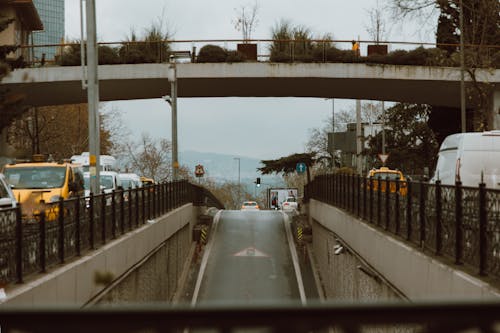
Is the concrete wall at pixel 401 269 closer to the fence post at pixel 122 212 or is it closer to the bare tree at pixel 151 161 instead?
the fence post at pixel 122 212

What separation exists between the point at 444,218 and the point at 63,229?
18.3ft

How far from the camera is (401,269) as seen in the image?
12.7 m

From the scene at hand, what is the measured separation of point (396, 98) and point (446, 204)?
4115 centimetres

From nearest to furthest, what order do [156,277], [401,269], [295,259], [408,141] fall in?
[401,269]
[156,277]
[295,259]
[408,141]

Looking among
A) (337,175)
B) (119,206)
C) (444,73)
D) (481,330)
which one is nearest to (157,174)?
(444,73)

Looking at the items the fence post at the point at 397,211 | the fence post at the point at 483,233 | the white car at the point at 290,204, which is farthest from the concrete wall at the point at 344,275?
the white car at the point at 290,204

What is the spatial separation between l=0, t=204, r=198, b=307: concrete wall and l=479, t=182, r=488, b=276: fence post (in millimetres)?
4115

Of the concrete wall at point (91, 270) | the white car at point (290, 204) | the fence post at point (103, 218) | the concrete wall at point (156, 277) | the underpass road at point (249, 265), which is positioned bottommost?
the white car at point (290, 204)

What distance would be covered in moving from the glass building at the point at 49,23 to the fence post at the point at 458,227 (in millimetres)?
38271

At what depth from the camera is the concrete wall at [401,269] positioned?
919cm

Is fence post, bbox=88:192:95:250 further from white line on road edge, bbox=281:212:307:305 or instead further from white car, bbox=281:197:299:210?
white car, bbox=281:197:299:210

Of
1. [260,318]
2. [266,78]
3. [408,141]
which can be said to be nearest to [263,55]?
[266,78]

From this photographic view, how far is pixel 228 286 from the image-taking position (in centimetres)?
2914

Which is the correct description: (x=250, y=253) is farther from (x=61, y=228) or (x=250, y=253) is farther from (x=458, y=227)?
(x=458, y=227)
